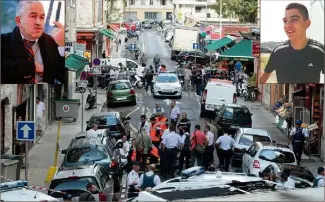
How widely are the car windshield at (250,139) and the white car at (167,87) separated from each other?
1943 centimetres

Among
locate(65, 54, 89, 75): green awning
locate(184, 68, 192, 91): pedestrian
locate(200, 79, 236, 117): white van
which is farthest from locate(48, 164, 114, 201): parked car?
locate(184, 68, 192, 91): pedestrian

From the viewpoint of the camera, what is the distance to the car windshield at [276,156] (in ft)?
76.6

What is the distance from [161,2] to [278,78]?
146m

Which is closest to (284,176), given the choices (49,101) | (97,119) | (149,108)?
(97,119)

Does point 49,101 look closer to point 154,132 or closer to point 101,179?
point 154,132

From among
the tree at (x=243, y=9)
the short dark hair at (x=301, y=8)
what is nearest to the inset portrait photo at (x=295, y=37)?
the short dark hair at (x=301, y=8)

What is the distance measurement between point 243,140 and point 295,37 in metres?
6.89

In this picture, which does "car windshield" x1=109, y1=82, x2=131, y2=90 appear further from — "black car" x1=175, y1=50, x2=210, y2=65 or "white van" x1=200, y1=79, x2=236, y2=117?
"black car" x1=175, y1=50, x2=210, y2=65

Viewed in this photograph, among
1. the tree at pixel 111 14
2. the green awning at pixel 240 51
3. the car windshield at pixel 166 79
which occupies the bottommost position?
the car windshield at pixel 166 79

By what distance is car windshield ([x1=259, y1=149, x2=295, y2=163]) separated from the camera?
23.4 metres

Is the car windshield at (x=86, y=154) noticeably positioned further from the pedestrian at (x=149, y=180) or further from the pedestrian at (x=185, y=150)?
the pedestrian at (x=149, y=180)

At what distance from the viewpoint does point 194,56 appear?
70.9m

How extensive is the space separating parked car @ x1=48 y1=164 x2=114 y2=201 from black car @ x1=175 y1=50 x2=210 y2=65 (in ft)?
A: 161

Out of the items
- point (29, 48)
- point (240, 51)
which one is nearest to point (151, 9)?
point (240, 51)
